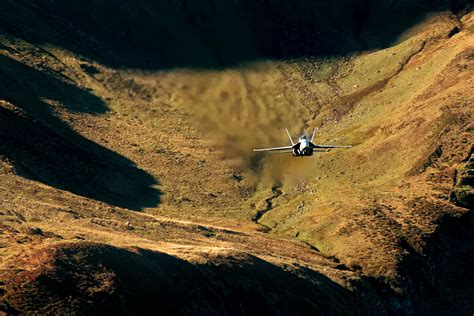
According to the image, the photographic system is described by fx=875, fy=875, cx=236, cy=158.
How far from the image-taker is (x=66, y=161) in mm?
181500

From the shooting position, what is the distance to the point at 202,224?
16575 cm

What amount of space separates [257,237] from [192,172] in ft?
118

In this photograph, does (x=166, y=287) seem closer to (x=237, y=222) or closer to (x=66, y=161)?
(x=237, y=222)

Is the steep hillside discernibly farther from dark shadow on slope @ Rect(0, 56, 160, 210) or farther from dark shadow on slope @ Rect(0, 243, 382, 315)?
dark shadow on slope @ Rect(0, 56, 160, 210)

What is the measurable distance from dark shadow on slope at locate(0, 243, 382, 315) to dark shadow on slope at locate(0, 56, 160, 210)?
4849cm

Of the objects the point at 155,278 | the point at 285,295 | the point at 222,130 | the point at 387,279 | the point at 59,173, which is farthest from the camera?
the point at 222,130

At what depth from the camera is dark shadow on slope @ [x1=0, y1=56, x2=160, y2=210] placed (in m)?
171

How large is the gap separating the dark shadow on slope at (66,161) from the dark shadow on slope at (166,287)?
48.5 metres

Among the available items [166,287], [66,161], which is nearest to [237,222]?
[66,161]

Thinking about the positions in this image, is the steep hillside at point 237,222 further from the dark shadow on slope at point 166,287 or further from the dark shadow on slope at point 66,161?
the dark shadow on slope at point 66,161

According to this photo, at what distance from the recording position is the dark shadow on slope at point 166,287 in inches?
4225

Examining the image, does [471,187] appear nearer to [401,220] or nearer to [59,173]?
[401,220]

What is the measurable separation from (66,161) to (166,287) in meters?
70.6

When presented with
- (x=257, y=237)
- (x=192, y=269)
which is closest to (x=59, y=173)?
(x=257, y=237)
